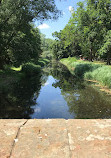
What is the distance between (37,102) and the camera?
8.45m

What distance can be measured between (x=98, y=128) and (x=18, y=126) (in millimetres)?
1052

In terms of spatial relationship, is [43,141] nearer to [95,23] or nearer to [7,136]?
[7,136]

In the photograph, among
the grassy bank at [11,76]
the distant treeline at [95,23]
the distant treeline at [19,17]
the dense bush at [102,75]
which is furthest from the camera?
the distant treeline at [95,23]

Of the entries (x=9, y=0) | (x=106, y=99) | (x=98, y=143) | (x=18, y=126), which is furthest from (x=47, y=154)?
(x=9, y=0)

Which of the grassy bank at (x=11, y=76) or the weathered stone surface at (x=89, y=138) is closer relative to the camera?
the weathered stone surface at (x=89, y=138)

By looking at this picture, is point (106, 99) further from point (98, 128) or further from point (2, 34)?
point (2, 34)

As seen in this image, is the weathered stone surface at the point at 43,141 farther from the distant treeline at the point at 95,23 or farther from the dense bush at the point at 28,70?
the distant treeline at the point at 95,23

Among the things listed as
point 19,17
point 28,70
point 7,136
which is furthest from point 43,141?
point 28,70

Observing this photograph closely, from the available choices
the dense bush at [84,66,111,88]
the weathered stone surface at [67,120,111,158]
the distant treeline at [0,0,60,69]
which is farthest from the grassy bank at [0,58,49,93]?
the weathered stone surface at [67,120,111,158]

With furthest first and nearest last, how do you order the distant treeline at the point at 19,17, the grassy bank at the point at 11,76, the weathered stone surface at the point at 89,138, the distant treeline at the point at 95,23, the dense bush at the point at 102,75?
1. the distant treeline at the point at 95,23
2. the distant treeline at the point at 19,17
3. the grassy bank at the point at 11,76
4. the dense bush at the point at 102,75
5. the weathered stone surface at the point at 89,138

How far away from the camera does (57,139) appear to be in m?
1.56

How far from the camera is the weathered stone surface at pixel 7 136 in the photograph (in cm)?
137

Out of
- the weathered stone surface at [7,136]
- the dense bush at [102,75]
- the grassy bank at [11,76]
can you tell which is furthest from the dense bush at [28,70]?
the weathered stone surface at [7,136]

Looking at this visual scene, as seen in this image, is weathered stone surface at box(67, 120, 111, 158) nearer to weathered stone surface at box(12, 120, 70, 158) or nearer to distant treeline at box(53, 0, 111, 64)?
weathered stone surface at box(12, 120, 70, 158)
